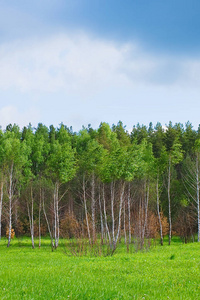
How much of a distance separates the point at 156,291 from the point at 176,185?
50.0m

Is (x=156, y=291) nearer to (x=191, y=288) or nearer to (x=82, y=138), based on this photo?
(x=191, y=288)

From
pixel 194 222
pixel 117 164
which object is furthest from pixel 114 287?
pixel 194 222

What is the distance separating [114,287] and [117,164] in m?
22.2

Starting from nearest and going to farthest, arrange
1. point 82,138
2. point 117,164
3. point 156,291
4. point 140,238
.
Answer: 1. point 156,291
2. point 140,238
3. point 117,164
4. point 82,138

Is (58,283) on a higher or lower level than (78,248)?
higher

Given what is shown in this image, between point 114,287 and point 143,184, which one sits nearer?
point 114,287

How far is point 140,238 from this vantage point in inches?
1059

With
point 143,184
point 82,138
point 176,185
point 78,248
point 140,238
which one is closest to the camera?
point 78,248

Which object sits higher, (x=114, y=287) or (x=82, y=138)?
(x=82, y=138)

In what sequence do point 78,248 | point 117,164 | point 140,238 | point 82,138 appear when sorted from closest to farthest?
point 78,248 < point 140,238 < point 117,164 < point 82,138

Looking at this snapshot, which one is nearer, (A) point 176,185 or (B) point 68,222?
(B) point 68,222

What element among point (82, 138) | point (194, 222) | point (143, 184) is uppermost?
point (82, 138)

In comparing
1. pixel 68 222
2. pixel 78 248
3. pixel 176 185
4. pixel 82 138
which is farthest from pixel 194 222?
pixel 82 138

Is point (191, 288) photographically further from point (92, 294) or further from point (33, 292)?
point (33, 292)
